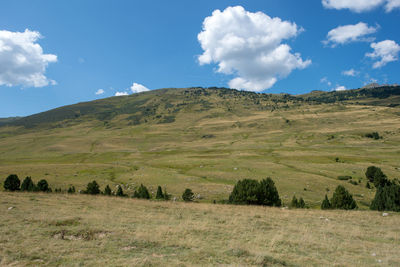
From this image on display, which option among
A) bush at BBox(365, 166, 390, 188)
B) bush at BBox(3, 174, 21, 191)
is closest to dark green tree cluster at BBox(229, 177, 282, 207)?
bush at BBox(3, 174, 21, 191)

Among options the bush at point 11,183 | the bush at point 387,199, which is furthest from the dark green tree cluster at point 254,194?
the bush at point 11,183

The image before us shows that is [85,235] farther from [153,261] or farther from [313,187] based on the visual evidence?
[313,187]

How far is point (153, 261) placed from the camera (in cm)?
1018

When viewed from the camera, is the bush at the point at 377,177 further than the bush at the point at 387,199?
Yes

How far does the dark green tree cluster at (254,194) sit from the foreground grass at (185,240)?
14.0 metres

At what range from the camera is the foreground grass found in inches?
427

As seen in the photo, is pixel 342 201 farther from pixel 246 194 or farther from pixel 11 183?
pixel 11 183

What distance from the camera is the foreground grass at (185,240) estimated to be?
35.6 ft

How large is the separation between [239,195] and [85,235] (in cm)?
2547

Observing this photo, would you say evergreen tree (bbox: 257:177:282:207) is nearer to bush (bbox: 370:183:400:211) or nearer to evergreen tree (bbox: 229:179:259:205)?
evergreen tree (bbox: 229:179:259:205)

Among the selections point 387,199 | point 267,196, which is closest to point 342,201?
point 387,199

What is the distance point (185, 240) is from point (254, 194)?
23.7 meters

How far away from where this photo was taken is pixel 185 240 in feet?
45.6

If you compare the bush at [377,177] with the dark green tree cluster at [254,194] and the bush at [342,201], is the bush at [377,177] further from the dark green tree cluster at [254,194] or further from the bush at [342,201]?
the dark green tree cluster at [254,194]
